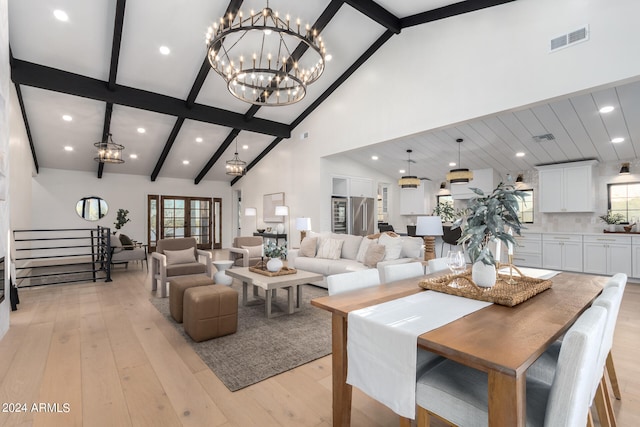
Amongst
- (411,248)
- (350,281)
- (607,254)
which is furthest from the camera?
(607,254)

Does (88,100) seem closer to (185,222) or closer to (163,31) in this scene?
(163,31)

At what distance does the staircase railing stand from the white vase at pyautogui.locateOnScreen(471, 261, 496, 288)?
5.23 metres

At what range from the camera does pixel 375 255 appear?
4430 millimetres

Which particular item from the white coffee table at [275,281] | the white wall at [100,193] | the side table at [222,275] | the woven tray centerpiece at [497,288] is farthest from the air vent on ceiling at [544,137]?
the white wall at [100,193]

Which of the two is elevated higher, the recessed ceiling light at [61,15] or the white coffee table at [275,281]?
the recessed ceiling light at [61,15]

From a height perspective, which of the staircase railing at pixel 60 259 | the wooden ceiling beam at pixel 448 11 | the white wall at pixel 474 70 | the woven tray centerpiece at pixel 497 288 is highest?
the wooden ceiling beam at pixel 448 11

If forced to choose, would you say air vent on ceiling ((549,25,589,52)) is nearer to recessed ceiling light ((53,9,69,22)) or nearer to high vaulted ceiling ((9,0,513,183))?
high vaulted ceiling ((9,0,513,183))

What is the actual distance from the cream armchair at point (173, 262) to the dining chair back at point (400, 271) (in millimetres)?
3595

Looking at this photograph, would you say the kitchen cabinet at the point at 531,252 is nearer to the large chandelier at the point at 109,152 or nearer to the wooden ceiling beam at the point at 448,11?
the wooden ceiling beam at the point at 448,11

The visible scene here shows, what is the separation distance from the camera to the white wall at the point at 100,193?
335 inches

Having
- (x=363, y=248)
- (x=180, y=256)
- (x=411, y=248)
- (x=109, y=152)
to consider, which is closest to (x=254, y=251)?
(x=180, y=256)

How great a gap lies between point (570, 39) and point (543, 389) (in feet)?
12.8

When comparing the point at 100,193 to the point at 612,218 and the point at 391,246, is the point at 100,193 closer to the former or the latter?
the point at 391,246

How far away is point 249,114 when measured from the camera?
22.6 ft
